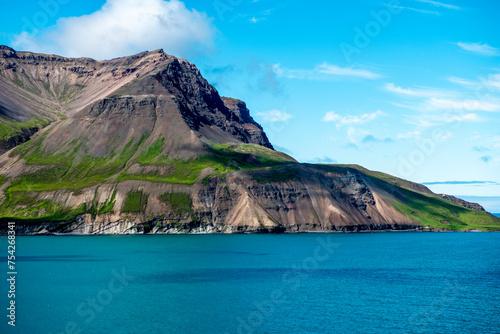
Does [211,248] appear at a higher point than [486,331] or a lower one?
higher

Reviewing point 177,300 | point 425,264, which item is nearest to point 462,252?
point 425,264

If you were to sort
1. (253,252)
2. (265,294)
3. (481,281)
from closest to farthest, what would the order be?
(265,294), (481,281), (253,252)

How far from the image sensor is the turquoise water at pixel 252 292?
6016cm

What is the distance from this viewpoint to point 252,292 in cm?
7912

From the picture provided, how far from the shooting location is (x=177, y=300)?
72.1 m

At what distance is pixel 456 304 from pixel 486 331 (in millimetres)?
14116

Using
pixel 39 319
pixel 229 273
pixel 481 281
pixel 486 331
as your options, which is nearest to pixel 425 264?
pixel 481 281

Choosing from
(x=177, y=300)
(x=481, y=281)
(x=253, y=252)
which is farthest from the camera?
(x=253, y=252)

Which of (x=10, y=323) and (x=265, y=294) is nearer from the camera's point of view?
(x=10, y=323)

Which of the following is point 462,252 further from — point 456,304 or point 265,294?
point 265,294

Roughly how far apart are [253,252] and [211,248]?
16104 mm

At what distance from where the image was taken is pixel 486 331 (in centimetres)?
5872

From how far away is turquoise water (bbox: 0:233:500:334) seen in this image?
6016cm

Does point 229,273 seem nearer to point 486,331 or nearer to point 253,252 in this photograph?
point 253,252
